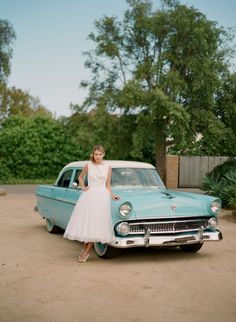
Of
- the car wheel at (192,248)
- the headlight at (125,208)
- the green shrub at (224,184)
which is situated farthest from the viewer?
the green shrub at (224,184)

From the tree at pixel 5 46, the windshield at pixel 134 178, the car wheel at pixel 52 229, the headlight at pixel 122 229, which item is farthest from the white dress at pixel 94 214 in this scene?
the tree at pixel 5 46

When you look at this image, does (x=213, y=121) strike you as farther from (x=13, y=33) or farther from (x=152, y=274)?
(x=152, y=274)

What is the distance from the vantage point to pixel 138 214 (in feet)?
23.5

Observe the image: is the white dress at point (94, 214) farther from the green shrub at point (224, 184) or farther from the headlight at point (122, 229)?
the green shrub at point (224, 184)

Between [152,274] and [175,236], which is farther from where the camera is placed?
[175,236]

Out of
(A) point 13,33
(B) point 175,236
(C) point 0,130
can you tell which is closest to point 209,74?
(A) point 13,33

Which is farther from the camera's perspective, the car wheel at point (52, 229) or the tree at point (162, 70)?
the tree at point (162, 70)

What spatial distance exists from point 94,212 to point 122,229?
1.59ft

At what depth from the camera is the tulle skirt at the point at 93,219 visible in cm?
709

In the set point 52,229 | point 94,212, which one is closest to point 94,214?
point 94,212

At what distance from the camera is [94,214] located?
718 centimetres

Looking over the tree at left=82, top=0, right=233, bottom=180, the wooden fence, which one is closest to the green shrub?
the tree at left=82, top=0, right=233, bottom=180

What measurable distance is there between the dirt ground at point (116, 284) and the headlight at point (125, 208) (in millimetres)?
752

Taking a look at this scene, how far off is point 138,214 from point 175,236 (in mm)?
674
